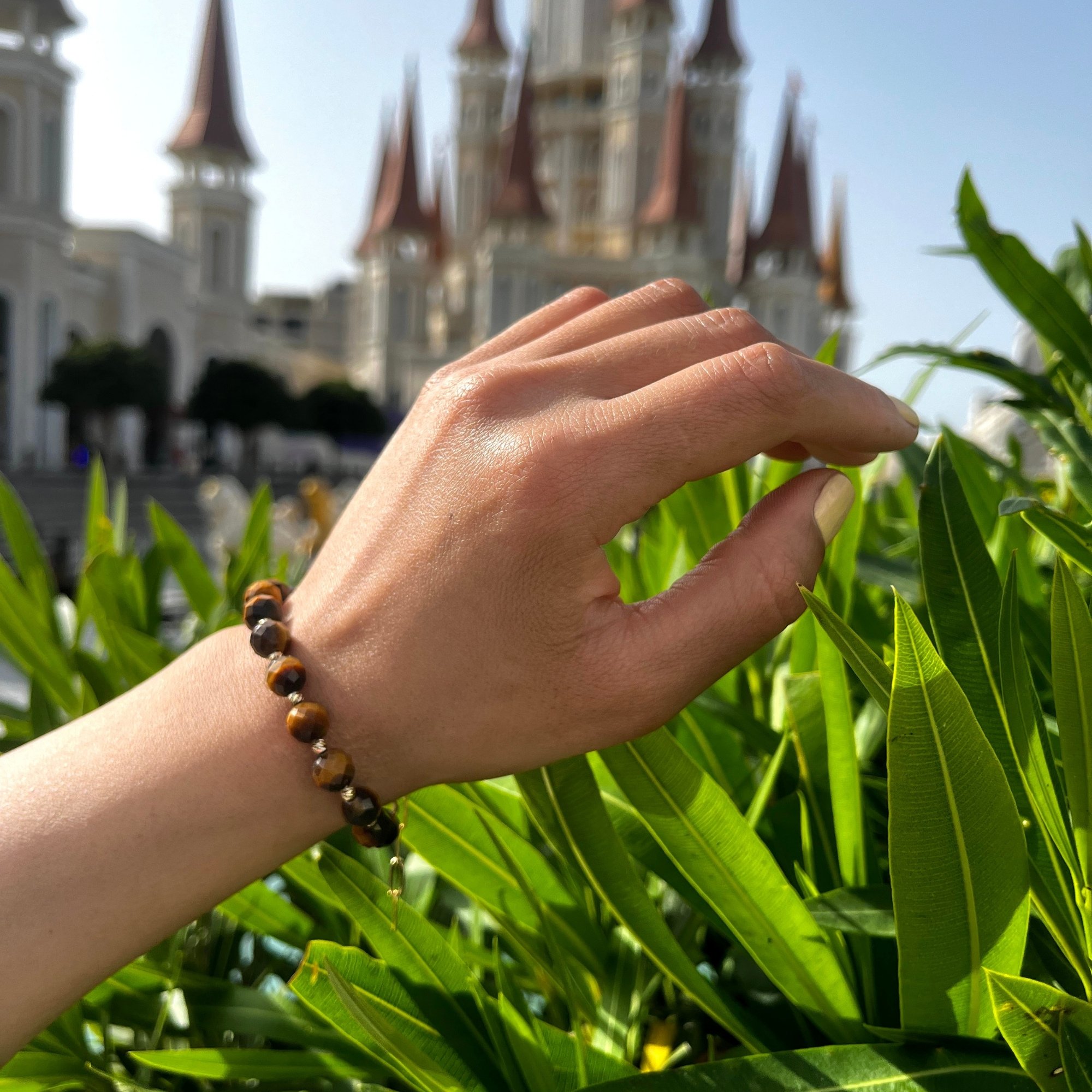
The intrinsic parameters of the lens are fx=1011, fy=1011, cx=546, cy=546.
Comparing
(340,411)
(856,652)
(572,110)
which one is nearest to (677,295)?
(856,652)

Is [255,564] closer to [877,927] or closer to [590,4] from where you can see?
[877,927]

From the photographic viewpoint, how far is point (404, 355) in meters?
30.9

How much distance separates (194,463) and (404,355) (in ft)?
30.6

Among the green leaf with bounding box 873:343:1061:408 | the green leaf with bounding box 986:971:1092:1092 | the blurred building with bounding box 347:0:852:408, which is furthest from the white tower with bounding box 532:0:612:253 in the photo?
the green leaf with bounding box 986:971:1092:1092

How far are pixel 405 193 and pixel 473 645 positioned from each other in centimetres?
3244

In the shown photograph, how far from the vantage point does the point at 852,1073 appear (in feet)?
1.02

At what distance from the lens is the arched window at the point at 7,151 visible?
71.9ft

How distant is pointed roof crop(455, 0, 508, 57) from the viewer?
31.5 meters

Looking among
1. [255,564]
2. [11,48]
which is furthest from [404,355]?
[255,564]

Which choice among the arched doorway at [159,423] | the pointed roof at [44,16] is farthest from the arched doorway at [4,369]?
the pointed roof at [44,16]

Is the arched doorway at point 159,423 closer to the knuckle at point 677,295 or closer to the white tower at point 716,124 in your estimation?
the white tower at point 716,124

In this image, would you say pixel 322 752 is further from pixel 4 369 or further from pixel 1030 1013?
pixel 4 369

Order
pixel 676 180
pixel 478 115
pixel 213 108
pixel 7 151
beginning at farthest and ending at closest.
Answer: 1. pixel 478 115
2. pixel 213 108
3. pixel 676 180
4. pixel 7 151

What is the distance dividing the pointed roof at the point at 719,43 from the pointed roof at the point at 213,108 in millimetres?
13542
